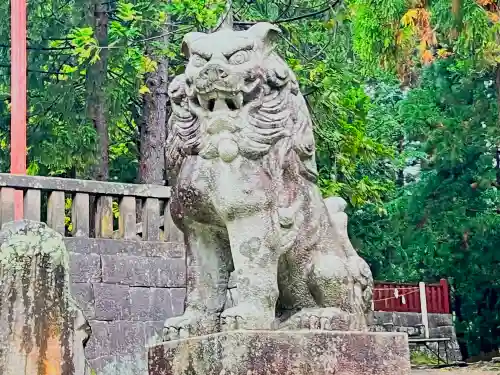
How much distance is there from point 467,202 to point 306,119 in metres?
14.0

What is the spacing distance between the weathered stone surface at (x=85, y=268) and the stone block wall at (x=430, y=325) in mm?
10297

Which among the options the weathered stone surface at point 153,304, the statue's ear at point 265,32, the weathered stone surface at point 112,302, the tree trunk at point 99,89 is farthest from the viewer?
the tree trunk at point 99,89

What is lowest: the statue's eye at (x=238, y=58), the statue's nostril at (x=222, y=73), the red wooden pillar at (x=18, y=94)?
the statue's nostril at (x=222, y=73)

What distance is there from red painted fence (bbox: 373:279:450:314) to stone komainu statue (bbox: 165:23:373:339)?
593 inches

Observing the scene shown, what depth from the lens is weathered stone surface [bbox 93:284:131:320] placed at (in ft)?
28.5

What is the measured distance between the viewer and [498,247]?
1809 centimetres

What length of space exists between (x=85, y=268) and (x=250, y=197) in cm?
512

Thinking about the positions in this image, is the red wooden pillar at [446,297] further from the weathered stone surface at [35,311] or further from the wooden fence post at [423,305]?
the weathered stone surface at [35,311]

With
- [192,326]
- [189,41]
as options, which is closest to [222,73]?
[189,41]

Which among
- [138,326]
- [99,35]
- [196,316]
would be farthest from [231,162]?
[99,35]

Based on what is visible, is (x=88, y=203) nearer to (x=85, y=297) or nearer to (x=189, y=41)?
(x=85, y=297)

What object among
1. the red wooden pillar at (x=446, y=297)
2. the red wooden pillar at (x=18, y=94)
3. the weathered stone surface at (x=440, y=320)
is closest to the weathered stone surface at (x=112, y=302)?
the red wooden pillar at (x=18, y=94)

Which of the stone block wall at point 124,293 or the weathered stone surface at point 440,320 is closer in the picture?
the stone block wall at point 124,293

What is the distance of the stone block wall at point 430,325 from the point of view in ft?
60.7
